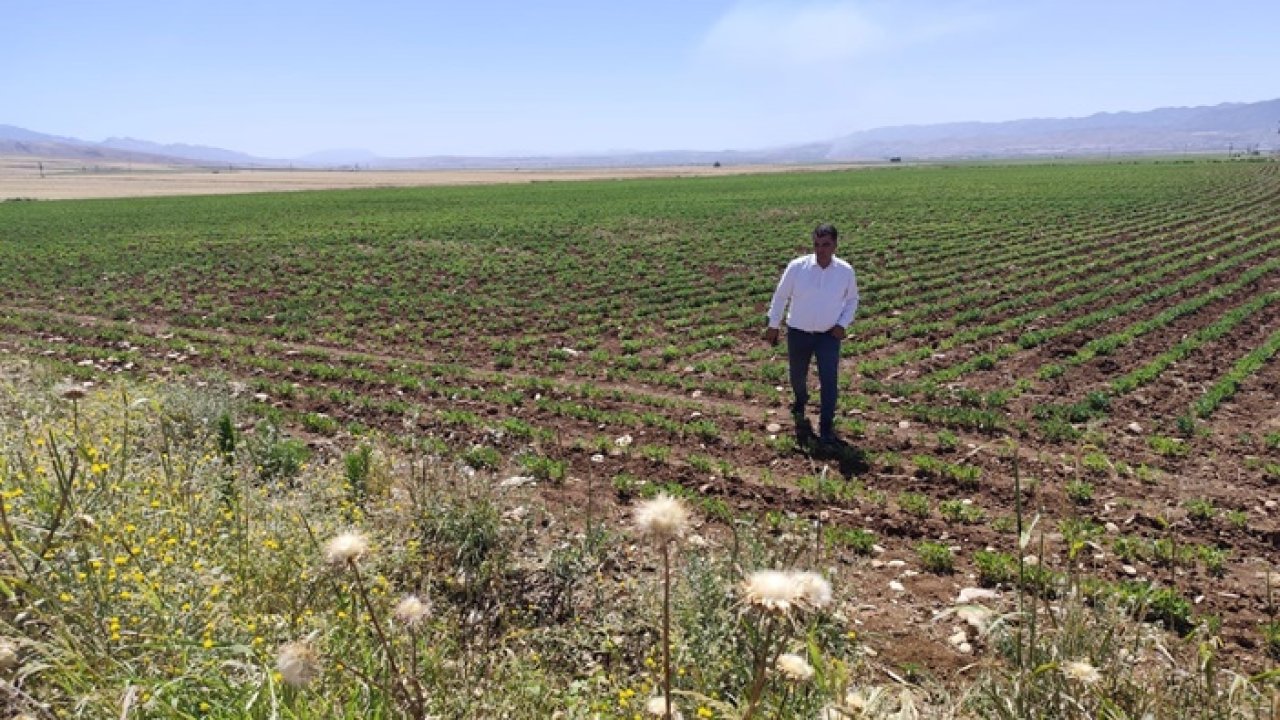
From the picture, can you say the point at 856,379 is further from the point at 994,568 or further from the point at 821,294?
the point at 994,568

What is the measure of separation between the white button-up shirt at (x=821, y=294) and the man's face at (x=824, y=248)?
59 mm

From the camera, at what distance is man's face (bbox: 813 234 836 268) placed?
7.86 metres

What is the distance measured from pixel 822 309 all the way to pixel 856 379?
332 centimetres

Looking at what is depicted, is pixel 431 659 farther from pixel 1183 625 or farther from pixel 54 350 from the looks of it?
pixel 54 350

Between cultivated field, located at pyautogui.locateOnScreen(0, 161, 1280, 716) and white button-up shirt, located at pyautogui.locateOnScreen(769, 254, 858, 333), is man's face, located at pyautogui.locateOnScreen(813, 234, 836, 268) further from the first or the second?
cultivated field, located at pyautogui.locateOnScreen(0, 161, 1280, 716)

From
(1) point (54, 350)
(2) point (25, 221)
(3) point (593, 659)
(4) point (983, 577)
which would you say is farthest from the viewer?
(2) point (25, 221)

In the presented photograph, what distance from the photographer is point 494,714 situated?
3.41 m

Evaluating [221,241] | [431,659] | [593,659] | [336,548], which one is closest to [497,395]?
[593,659]

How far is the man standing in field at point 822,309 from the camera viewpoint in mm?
8195

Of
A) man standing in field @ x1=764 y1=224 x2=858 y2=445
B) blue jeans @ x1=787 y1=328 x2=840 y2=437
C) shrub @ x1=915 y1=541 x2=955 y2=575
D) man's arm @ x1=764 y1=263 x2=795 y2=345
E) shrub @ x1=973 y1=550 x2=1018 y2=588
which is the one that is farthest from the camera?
man's arm @ x1=764 y1=263 x2=795 y2=345

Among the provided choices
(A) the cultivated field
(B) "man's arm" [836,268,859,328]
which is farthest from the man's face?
(A) the cultivated field

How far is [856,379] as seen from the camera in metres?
11.3

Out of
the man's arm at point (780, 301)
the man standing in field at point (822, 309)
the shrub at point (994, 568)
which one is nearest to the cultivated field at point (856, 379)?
the shrub at point (994, 568)

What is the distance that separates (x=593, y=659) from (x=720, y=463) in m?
3.98
